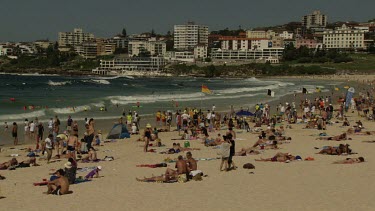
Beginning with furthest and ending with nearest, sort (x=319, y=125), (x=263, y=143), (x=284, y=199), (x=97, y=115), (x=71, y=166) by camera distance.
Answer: (x=97, y=115) → (x=319, y=125) → (x=263, y=143) → (x=71, y=166) → (x=284, y=199)

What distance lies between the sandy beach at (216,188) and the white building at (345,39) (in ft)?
545

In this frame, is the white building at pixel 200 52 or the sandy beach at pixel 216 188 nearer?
the sandy beach at pixel 216 188

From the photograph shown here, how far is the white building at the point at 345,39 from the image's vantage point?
174m

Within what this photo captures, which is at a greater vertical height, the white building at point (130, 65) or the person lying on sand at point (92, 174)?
the person lying on sand at point (92, 174)

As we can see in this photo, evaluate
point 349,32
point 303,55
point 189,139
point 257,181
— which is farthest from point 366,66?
point 257,181

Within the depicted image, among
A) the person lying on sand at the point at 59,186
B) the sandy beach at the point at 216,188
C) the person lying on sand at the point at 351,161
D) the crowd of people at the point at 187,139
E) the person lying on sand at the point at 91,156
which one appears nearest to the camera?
the sandy beach at the point at 216,188

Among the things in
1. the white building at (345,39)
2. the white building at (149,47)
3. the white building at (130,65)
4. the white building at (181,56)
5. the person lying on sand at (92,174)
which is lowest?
the white building at (130,65)

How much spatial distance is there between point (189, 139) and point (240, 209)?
11531 mm

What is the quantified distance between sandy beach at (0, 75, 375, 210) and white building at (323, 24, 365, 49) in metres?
166

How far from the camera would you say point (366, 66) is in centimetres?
12412

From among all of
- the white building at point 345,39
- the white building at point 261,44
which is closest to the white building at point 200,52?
the white building at point 261,44

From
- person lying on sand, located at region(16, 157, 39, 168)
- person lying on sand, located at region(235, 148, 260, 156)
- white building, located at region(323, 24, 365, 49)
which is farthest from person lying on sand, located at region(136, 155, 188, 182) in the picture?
white building, located at region(323, 24, 365, 49)

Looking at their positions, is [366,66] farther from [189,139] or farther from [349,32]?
[189,139]

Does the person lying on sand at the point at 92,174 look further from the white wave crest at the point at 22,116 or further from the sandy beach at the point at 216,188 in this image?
the white wave crest at the point at 22,116
